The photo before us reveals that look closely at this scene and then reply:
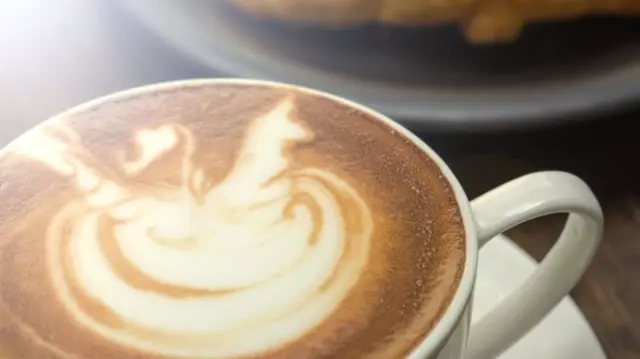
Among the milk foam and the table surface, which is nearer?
the milk foam

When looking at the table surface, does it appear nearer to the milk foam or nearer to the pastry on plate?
the pastry on plate

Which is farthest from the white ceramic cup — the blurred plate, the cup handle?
the blurred plate

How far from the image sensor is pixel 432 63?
1.82 ft

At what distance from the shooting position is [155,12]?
569mm

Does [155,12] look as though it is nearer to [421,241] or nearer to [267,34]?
[267,34]

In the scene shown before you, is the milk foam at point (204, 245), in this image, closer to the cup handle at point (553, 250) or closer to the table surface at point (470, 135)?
the cup handle at point (553, 250)

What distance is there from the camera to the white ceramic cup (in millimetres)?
319

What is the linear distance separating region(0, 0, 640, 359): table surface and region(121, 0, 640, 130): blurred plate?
0.07 ft

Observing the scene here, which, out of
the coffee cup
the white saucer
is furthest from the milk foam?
the white saucer

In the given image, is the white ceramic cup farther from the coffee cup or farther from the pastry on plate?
the pastry on plate

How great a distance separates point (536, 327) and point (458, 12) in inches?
7.6

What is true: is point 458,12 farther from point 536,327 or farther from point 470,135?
point 536,327

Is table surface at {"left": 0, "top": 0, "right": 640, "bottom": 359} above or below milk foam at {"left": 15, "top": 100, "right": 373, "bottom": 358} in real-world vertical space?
above

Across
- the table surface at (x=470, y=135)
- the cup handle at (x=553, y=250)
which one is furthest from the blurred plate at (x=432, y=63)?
the cup handle at (x=553, y=250)
